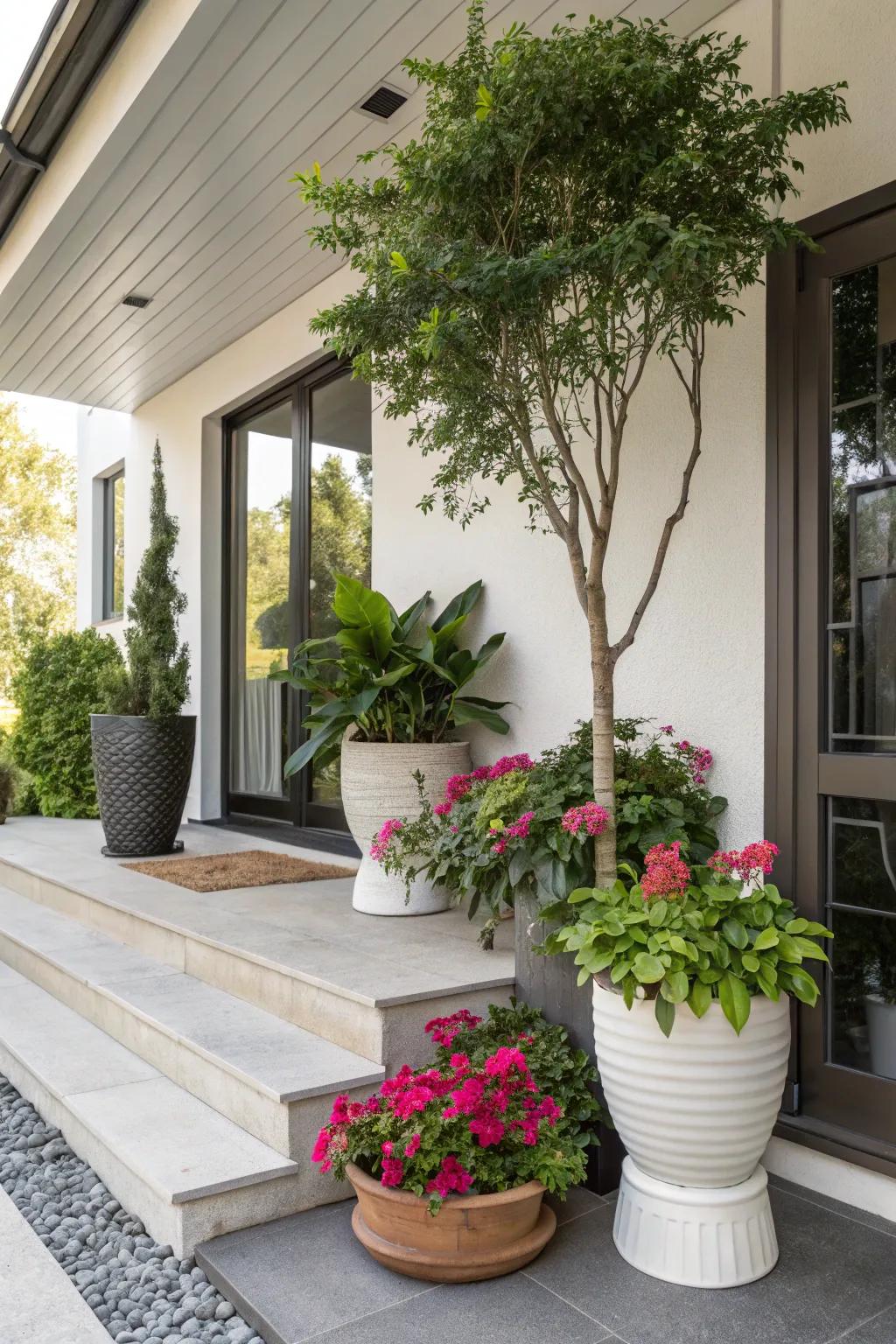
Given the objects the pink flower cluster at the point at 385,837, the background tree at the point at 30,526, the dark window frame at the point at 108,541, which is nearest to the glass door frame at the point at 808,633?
the pink flower cluster at the point at 385,837

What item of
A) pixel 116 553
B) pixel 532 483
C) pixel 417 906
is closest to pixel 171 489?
pixel 116 553

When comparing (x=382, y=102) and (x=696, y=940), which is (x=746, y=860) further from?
(x=382, y=102)

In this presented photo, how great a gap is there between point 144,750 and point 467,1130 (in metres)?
3.39

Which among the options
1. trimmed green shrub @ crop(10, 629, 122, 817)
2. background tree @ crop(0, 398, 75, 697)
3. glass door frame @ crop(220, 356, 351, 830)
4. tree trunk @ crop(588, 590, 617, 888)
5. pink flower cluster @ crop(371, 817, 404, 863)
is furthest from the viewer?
background tree @ crop(0, 398, 75, 697)

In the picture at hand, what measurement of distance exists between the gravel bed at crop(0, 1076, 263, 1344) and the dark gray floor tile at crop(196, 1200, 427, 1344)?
0.12 ft

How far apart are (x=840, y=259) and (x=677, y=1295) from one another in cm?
231

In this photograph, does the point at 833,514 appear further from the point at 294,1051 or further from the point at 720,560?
the point at 294,1051

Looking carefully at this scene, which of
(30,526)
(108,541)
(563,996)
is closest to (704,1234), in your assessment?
(563,996)

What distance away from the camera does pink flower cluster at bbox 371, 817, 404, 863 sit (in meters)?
3.13

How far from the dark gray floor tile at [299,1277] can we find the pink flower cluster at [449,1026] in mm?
414

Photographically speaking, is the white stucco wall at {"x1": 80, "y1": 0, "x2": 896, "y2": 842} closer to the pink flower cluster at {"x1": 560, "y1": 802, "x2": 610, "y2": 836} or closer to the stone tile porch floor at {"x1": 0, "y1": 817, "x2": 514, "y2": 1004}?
the pink flower cluster at {"x1": 560, "y1": 802, "x2": 610, "y2": 836}

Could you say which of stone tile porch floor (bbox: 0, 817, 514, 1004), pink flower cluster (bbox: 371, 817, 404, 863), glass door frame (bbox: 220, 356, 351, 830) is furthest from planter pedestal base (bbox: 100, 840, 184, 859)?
pink flower cluster (bbox: 371, 817, 404, 863)

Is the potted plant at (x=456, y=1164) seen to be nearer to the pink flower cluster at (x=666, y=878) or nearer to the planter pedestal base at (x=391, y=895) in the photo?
the pink flower cluster at (x=666, y=878)

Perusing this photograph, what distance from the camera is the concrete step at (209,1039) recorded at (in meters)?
2.20
